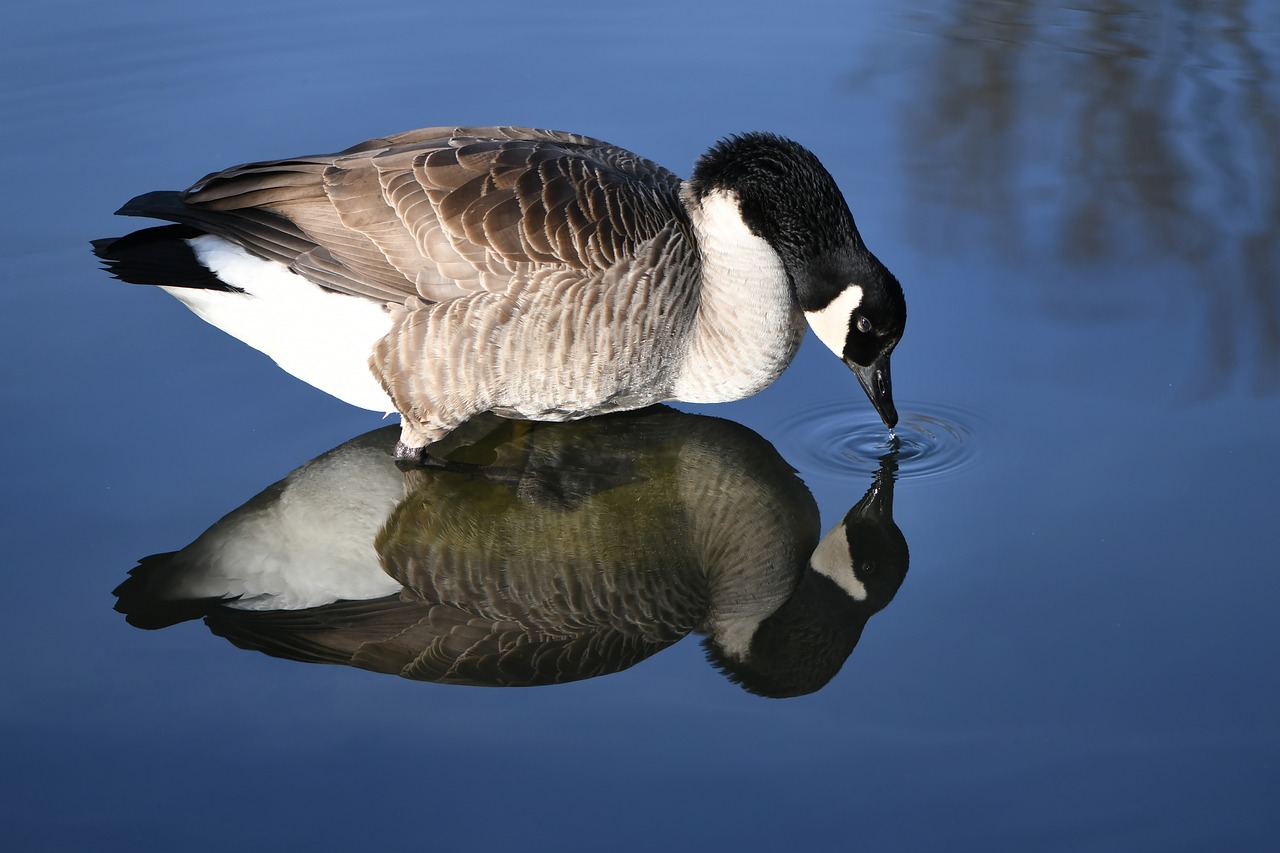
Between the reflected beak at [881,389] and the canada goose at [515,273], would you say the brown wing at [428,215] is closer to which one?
the canada goose at [515,273]

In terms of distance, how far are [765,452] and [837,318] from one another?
58 centimetres

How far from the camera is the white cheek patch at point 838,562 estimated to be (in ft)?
14.1

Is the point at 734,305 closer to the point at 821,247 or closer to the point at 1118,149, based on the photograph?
the point at 821,247

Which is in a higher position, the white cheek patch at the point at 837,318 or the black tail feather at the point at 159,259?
the black tail feather at the point at 159,259

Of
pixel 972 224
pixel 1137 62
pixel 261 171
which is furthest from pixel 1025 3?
→ pixel 261 171

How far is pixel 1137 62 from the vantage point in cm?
765

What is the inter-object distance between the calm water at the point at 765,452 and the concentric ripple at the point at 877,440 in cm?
2

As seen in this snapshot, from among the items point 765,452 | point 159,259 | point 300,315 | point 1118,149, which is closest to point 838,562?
point 765,452

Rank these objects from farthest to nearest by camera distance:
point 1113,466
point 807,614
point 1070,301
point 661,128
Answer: point 661,128 → point 1070,301 → point 1113,466 → point 807,614

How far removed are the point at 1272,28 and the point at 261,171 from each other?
630 centimetres

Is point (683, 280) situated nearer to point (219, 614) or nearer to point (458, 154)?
point (458, 154)

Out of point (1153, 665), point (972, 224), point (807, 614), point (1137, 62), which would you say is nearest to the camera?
point (1153, 665)

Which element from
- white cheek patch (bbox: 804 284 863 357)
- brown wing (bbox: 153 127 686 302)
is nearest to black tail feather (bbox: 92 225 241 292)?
brown wing (bbox: 153 127 686 302)

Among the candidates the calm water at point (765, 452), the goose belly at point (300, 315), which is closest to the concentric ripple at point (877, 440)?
the calm water at point (765, 452)
